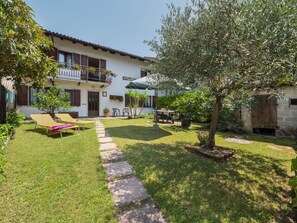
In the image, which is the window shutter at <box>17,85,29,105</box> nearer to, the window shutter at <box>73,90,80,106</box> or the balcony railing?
the balcony railing

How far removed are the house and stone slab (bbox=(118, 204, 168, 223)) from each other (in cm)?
1229

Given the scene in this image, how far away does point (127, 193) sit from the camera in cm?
286

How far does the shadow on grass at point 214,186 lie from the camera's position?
245 centimetres

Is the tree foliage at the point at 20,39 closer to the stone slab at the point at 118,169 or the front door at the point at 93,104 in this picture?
the stone slab at the point at 118,169

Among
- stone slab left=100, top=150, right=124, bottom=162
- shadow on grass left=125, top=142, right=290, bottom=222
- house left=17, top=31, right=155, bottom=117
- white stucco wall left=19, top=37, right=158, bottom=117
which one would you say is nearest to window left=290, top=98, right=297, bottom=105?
shadow on grass left=125, top=142, right=290, bottom=222

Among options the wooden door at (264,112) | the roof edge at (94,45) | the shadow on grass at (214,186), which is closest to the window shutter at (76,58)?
the roof edge at (94,45)

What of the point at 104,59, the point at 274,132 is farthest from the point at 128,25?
the point at 274,132

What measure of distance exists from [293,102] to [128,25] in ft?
41.1

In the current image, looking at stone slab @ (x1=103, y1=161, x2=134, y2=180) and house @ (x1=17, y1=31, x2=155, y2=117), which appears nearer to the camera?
stone slab @ (x1=103, y1=161, x2=134, y2=180)

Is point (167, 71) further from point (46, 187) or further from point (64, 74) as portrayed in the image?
point (64, 74)

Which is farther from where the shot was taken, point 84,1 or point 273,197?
point 84,1

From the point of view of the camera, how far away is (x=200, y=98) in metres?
10.3

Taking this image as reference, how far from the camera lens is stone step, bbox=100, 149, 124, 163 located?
4320 millimetres

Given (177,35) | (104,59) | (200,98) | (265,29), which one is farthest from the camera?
(104,59)
